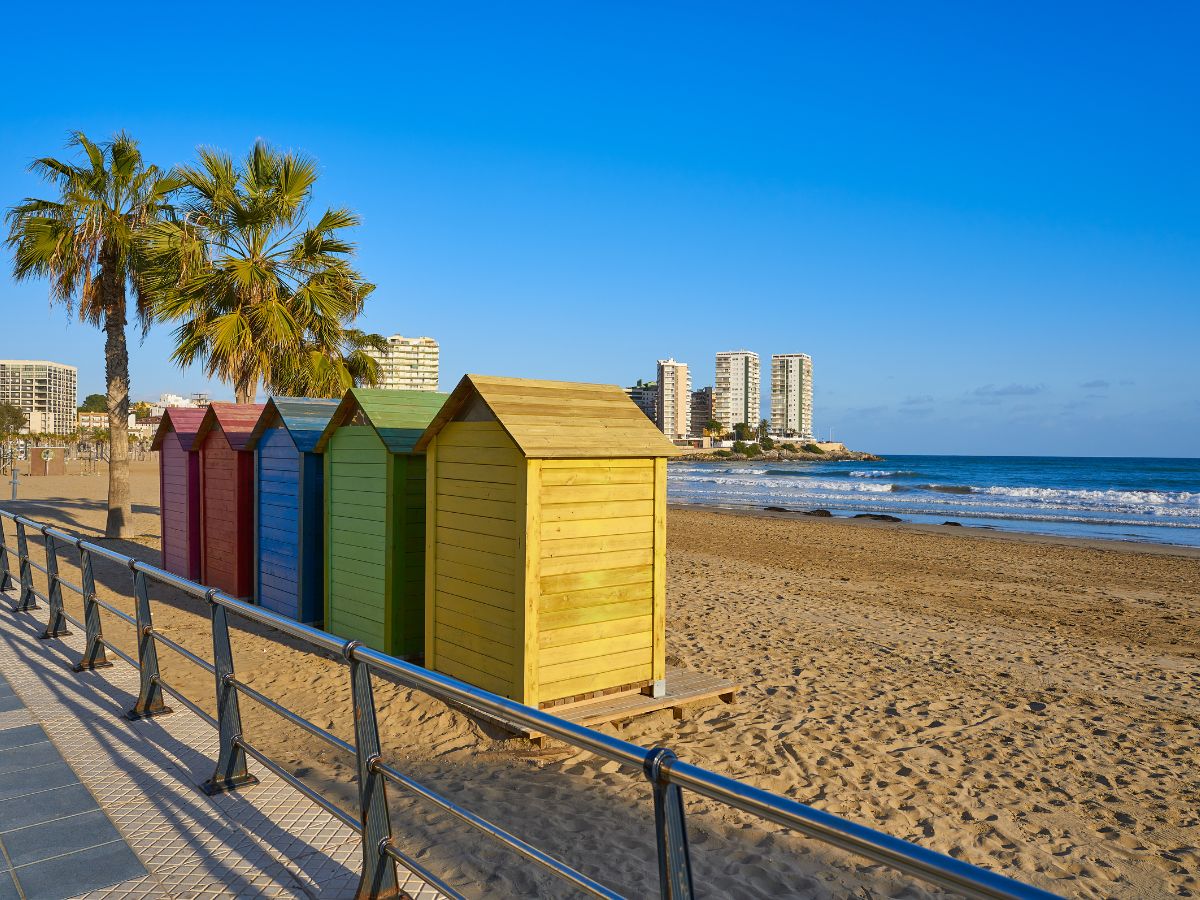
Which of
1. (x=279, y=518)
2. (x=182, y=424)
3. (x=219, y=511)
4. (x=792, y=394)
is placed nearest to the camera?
(x=279, y=518)

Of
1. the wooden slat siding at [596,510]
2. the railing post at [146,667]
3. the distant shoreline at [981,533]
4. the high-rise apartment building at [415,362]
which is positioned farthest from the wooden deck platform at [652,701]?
the high-rise apartment building at [415,362]

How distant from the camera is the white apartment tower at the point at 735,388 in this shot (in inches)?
6998

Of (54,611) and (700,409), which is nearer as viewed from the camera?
(54,611)

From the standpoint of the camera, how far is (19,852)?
316 centimetres

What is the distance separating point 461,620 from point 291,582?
3.25 metres

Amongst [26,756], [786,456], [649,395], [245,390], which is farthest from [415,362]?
[649,395]

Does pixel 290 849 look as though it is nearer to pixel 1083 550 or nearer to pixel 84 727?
pixel 84 727

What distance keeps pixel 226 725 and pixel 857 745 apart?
3.97m

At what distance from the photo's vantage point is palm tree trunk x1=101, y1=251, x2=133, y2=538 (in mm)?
14336

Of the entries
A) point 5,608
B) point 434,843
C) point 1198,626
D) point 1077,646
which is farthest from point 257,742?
point 1198,626

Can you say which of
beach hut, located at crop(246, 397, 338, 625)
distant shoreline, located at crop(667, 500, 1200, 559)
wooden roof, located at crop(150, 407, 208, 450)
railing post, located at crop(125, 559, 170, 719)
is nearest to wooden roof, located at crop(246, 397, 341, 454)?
beach hut, located at crop(246, 397, 338, 625)

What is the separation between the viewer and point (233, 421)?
9.78m

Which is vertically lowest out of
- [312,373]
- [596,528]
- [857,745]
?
[857,745]

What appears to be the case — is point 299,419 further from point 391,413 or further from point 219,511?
point 219,511
